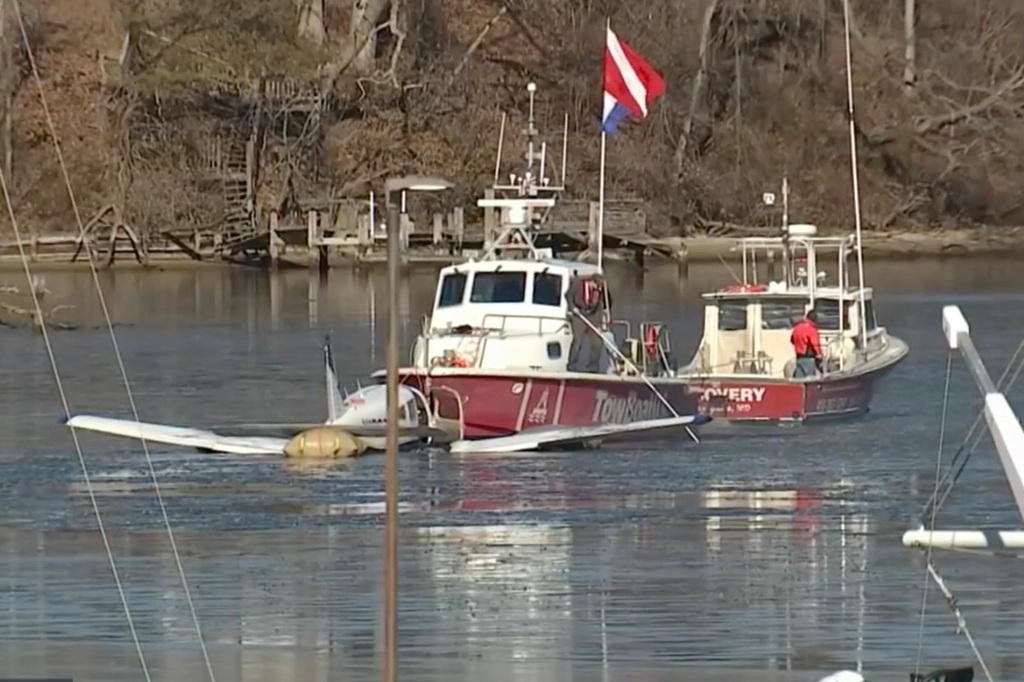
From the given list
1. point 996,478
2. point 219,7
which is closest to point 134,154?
point 219,7

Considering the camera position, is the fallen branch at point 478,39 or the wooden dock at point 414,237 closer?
the wooden dock at point 414,237

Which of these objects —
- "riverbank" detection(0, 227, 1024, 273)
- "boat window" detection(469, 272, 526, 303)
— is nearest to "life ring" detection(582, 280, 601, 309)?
"boat window" detection(469, 272, 526, 303)

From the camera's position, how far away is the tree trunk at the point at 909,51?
8562 centimetres

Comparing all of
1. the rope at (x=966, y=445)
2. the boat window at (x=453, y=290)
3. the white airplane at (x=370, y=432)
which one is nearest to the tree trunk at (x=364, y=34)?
the boat window at (x=453, y=290)

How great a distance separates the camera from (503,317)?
34.1 m

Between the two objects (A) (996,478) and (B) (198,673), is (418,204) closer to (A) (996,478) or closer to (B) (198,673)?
(A) (996,478)

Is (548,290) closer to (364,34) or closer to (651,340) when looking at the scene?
(651,340)

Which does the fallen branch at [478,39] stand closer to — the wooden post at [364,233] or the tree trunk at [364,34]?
the tree trunk at [364,34]

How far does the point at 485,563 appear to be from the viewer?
2297 cm

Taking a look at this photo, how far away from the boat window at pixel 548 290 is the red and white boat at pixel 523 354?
0.04ft

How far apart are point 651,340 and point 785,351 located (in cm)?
254

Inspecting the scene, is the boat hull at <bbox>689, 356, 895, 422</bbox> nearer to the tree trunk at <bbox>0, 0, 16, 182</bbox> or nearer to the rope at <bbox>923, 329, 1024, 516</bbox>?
the rope at <bbox>923, 329, 1024, 516</bbox>

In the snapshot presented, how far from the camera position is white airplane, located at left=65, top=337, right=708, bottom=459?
105 ft

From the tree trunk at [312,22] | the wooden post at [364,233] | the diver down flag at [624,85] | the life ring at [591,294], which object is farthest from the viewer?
the tree trunk at [312,22]
